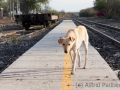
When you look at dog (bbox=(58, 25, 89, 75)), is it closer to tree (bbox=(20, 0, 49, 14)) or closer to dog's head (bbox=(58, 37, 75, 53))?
dog's head (bbox=(58, 37, 75, 53))

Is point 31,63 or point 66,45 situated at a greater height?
point 66,45

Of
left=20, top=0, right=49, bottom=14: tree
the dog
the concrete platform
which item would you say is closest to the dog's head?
the dog

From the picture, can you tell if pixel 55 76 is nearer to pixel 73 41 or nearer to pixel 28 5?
pixel 73 41

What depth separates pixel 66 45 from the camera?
652 cm

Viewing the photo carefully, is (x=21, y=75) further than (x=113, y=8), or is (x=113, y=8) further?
(x=113, y=8)

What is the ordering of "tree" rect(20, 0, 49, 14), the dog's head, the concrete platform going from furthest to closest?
1. "tree" rect(20, 0, 49, 14)
2. the dog's head
3. the concrete platform

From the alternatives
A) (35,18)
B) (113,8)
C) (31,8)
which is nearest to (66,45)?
(35,18)

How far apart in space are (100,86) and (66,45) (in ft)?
3.96

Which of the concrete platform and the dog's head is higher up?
the dog's head

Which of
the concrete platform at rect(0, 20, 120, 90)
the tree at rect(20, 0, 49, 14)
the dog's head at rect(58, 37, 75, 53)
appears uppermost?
the tree at rect(20, 0, 49, 14)

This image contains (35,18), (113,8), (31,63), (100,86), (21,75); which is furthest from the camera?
(113,8)

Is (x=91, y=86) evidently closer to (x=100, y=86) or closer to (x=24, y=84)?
(x=100, y=86)

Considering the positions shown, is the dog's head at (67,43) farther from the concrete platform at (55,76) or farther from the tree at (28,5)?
the tree at (28,5)

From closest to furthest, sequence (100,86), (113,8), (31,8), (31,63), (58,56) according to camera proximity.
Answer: (100,86), (31,63), (58,56), (31,8), (113,8)
